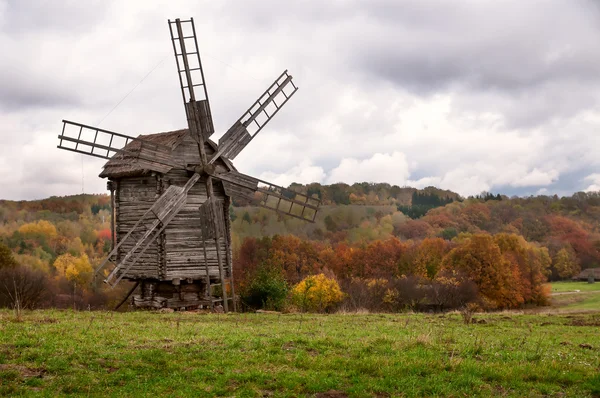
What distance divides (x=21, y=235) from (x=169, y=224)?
89996mm

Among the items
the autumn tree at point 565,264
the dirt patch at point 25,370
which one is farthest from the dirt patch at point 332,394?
the autumn tree at point 565,264

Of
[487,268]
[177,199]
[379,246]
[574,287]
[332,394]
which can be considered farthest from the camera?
[574,287]

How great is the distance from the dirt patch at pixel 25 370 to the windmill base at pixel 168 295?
16560mm

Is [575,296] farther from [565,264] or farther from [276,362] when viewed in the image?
[276,362]

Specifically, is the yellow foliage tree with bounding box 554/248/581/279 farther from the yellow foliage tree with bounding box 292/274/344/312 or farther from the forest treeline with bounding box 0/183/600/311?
the yellow foliage tree with bounding box 292/274/344/312

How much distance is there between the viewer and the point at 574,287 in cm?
10062

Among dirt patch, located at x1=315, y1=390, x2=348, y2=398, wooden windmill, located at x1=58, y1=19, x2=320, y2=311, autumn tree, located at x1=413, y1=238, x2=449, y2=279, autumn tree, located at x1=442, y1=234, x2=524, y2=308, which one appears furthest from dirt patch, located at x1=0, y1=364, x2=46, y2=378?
autumn tree, located at x1=413, y1=238, x2=449, y2=279

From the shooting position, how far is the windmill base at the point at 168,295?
28.0 metres

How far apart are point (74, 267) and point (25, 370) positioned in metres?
86.2

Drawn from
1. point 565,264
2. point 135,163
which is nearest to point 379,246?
point 565,264

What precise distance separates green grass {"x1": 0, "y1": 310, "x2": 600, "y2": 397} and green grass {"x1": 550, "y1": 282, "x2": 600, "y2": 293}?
87.0 meters

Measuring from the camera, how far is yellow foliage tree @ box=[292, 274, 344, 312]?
41531 millimetres

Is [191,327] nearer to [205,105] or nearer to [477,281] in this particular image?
[205,105]

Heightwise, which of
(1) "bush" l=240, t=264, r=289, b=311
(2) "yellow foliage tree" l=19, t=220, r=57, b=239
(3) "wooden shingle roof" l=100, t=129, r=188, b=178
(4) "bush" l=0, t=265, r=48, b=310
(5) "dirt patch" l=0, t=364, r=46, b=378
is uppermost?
(2) "yellow foliage tree" l=19, t=220, r=57, b=239
